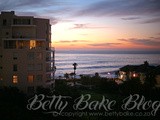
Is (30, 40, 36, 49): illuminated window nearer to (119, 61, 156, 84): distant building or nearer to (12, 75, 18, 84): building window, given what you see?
(12, 75, 18, 84): building window

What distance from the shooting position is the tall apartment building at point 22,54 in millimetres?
49281

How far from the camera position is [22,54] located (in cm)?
4928

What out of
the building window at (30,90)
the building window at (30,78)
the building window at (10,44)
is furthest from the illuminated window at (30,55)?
the building window at (30,90)

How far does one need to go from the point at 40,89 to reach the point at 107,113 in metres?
20.7

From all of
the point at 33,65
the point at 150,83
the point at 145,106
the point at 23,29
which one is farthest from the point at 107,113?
the point at 150,83

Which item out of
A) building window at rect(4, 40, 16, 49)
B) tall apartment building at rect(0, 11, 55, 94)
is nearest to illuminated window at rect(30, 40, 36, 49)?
tall apartment building at rect(0, 11, 55, 94)

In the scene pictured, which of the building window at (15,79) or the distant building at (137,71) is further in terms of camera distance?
the distant building at (137,71)

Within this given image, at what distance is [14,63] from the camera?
49.2 meters

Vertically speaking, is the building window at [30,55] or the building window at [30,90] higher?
the building window at [30,55]

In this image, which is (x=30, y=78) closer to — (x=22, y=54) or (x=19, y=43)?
(x=22, y=54)

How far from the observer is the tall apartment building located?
162 feet

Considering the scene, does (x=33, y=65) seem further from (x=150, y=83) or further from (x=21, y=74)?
(x=150, y=83)

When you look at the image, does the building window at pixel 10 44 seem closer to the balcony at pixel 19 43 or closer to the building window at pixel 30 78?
the balcony at pixel 19 43

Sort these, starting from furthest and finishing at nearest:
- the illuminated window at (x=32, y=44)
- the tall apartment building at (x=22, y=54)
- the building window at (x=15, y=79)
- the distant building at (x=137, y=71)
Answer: the distant building at (x=137, y=71), the illuminated window at (x=32, y=44), the building window at (x=15, y=79), the tall apartment building at (x=22, y=54)
